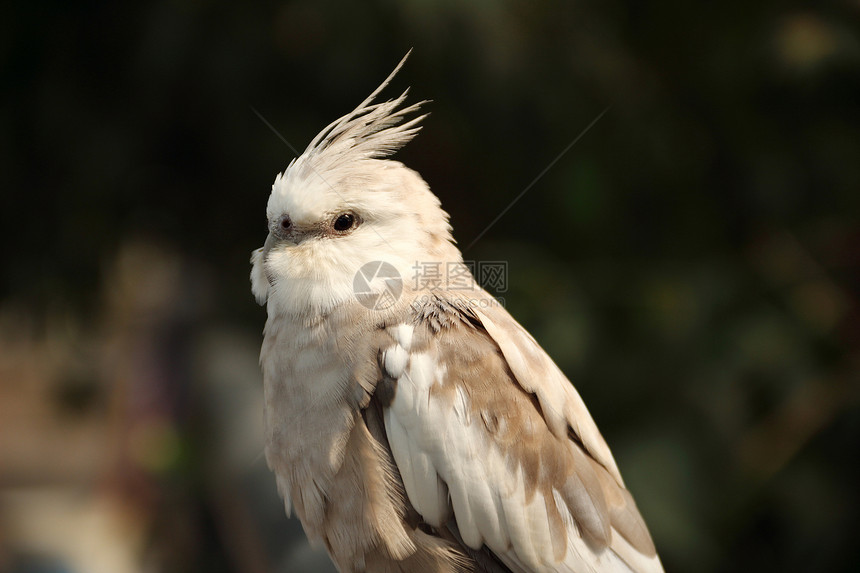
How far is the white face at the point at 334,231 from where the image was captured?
3.32 ft

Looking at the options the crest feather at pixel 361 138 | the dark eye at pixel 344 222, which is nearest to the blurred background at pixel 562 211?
the crest feather at pixel 361 138

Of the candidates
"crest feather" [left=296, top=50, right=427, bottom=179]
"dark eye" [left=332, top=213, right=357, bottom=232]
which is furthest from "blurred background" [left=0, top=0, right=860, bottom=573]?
"dark eye" [left=332, top=213, right=357, bottom=232]

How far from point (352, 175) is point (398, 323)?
22 centimetres

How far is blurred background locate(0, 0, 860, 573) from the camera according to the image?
183 centimetres

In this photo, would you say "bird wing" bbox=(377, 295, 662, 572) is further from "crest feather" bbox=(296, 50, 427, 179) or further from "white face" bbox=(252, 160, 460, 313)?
"crest feather" bbox=(296, 50, 427, 179)

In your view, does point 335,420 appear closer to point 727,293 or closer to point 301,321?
point 301,321

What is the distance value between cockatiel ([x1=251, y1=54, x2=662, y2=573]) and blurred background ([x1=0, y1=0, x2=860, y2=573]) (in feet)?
2.64

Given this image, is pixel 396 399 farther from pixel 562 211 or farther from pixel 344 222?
pixel 562 211

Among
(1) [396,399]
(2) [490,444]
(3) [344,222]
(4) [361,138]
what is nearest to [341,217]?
(3) [344,222]

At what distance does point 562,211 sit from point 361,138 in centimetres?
108

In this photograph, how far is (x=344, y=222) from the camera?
1.02 meters

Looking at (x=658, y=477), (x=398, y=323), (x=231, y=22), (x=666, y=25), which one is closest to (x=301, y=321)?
(x=398, y=323)

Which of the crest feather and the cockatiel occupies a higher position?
the crest feather

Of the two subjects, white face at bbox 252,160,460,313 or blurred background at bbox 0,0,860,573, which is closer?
white face at bbox 252,160,460,313
